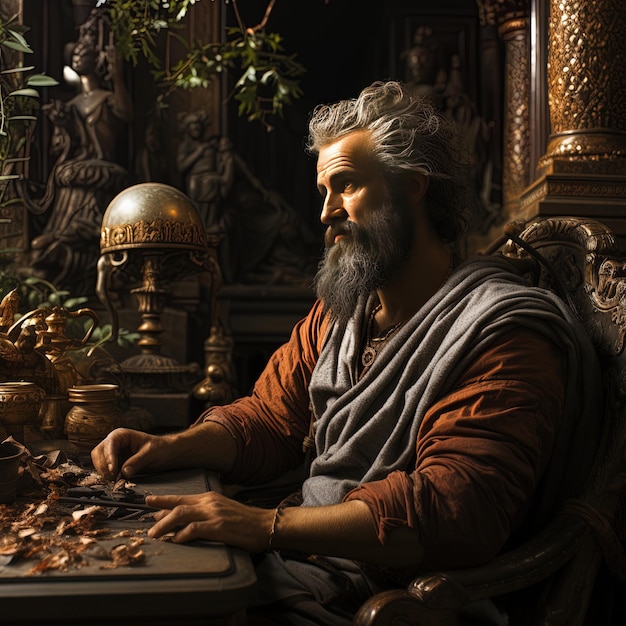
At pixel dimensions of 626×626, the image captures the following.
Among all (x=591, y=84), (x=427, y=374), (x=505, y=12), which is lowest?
(x=427, y=374)

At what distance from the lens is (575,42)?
316 centimetres

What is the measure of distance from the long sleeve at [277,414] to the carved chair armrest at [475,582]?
802 millimetres

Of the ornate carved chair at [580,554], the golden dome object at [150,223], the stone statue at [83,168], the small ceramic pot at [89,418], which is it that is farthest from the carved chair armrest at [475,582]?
the stone statue at [83,168]

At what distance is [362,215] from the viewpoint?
192 cm

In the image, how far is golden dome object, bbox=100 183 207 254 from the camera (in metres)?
3.24

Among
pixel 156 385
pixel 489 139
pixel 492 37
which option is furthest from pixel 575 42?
pixel 492 37

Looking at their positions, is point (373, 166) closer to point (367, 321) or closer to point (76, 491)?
point (367, 321)

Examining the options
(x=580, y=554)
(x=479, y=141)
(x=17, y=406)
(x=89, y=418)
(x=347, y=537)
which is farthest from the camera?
(x=479, y=141)

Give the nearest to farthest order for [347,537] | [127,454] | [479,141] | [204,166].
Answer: [347,537], [127,454], [204,166], [479,141]

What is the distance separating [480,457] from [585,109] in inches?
85.0

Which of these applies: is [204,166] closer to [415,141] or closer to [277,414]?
[277,414]

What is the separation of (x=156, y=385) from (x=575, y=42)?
2.38 meters

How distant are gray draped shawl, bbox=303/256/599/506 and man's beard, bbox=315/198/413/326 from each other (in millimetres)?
161

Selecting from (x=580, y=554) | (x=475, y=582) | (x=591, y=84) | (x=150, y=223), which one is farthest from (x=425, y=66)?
(x=475, y=582)
